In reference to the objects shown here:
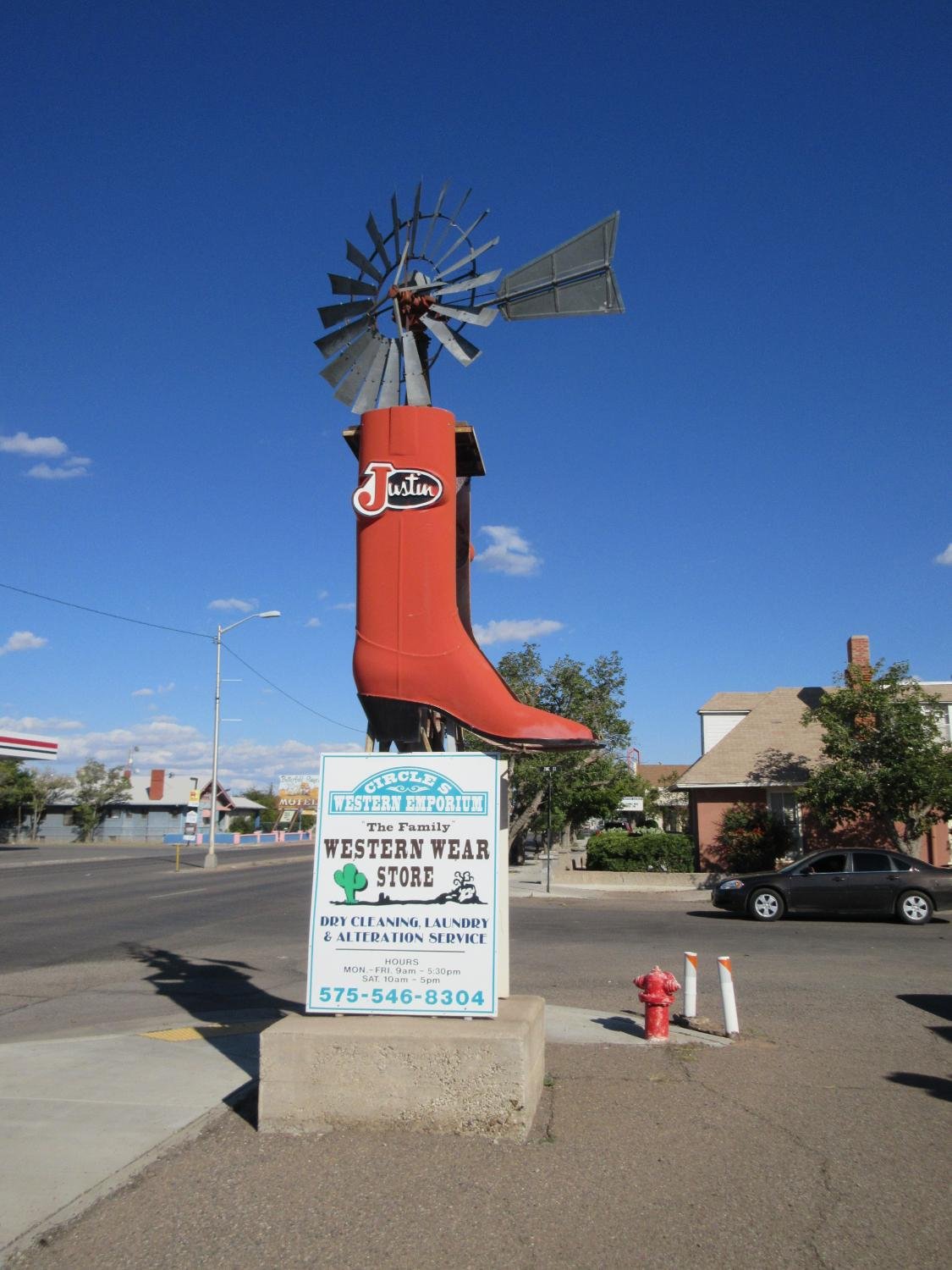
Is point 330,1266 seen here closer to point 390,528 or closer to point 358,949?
point 358,949

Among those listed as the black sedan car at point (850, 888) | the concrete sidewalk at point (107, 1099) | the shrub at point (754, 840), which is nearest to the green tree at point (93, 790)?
the shrub at point (754, 840)

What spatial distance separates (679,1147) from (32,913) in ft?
53.3

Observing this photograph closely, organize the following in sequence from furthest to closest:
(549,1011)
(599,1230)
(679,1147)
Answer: (549,1011) < (679,1147) < (599,1230)

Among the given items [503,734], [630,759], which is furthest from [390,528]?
[630,759]

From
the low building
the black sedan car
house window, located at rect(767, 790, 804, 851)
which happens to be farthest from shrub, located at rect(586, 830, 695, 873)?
the low building

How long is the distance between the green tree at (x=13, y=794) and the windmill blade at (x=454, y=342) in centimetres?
5411

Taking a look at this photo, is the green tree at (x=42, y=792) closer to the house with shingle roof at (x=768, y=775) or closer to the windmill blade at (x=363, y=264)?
the house with shingle roof at (x=768, y=775)

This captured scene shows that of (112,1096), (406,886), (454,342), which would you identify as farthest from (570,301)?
(112,1096)

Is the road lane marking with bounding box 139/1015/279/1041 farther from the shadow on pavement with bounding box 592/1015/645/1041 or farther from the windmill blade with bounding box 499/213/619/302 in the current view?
the windmill blade with bounding box 499/213/619/302

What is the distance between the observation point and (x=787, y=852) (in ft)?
89.1

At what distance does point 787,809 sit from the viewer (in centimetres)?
2797

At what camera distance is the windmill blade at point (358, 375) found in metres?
7.87

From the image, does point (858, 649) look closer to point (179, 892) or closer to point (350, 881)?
point (179, 892)

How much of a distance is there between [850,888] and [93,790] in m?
60.7
